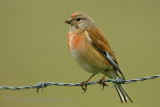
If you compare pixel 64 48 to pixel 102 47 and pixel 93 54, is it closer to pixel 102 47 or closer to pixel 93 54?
pixel 102 47

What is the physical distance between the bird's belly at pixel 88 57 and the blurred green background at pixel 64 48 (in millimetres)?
1677

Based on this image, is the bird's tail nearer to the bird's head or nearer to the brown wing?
the brown wing

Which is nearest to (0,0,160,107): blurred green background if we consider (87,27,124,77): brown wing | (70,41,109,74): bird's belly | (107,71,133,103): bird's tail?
(107,71,133,103): bird's tail

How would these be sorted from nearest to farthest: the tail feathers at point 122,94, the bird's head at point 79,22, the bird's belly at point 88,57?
the bird's belly at point 88,57
the tail feathers at point 122,94
the bird's head at point 79,22

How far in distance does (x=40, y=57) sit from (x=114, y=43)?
6.81 ft

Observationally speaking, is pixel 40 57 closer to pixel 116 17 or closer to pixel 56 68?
pixel 56 68

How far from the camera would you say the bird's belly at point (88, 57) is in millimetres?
6090

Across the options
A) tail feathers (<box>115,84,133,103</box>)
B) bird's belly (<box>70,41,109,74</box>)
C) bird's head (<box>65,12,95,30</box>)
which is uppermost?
bird's head (<box>65,12,95,30</box>)

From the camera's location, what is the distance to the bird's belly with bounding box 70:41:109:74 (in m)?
6.09

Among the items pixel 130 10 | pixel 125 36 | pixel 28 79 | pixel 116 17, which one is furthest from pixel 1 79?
pixel 130 10

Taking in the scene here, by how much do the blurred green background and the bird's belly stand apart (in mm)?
1677

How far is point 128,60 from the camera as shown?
31.7 ft

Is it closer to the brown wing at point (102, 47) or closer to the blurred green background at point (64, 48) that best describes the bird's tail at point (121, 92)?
the brown wing at point (102, 47)

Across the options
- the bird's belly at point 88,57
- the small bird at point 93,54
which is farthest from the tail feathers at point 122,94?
the bird's belly at point 88,57
